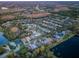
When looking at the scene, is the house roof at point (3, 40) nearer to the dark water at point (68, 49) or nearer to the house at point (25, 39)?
the house at point (25, 39)

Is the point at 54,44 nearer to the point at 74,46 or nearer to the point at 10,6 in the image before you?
the point at 74,46

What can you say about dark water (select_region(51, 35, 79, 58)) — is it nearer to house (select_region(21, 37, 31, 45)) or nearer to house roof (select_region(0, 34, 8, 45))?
house (select_region(21, 37, 31, 45))

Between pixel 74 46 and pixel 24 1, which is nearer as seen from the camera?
pixel 74 46

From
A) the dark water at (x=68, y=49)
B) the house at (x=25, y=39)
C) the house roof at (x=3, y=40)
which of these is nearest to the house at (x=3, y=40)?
the house roof at (x=3, y=40)

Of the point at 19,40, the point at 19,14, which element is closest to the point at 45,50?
the point at 19,40

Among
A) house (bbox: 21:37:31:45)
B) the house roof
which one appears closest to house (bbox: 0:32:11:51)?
the house roof

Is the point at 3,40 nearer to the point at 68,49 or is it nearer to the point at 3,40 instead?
the point at 3,40

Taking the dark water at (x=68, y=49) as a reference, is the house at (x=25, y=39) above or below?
above

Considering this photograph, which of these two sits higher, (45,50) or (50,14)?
(50,14)
